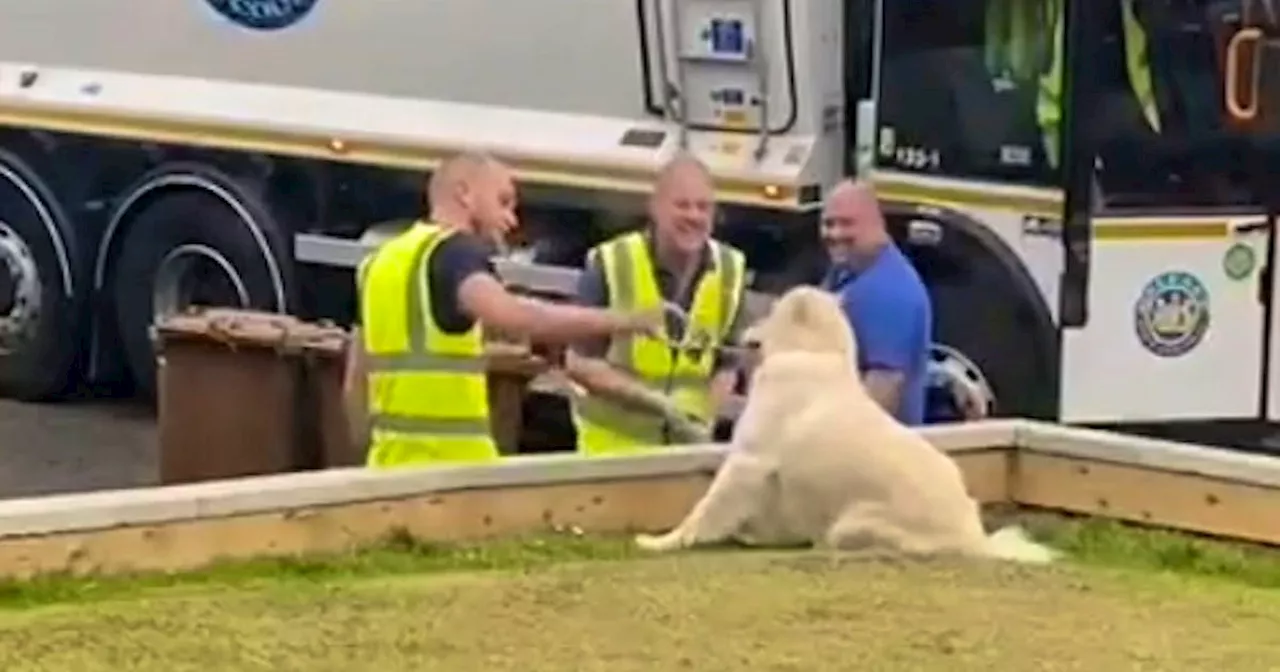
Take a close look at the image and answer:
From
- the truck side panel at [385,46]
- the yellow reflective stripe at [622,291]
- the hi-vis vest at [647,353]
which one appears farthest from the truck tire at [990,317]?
the yellow reflective stripe at [622,291]

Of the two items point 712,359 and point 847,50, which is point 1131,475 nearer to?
point 712,359

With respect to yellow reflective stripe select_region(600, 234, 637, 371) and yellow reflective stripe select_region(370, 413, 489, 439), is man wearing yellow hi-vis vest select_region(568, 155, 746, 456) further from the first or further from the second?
yellow reflective stripe select_region(370, 413, 489, 439)

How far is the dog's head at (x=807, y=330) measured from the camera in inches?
337

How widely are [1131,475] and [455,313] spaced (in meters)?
1.95

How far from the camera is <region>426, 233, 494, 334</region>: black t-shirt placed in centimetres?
868

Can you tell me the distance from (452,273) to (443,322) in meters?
0.16

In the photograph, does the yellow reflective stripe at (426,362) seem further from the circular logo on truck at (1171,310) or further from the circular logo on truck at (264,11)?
the circular logo on truck at (264,11)

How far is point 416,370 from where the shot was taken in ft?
29.0

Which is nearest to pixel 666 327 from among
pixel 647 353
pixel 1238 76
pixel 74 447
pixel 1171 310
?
pixel 647 353

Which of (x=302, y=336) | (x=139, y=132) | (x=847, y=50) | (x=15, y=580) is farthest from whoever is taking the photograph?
(x=139, y=132)

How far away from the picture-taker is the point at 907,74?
13266 mm

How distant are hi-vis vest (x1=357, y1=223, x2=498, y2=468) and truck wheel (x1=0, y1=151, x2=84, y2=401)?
715 cm

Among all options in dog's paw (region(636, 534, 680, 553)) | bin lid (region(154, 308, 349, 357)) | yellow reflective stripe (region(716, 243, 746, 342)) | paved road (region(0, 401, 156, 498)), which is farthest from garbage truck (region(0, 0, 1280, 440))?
dog's paw (region(636, 534, 680, 553))

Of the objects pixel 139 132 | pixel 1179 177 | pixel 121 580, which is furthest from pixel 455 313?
pixel 139 132
